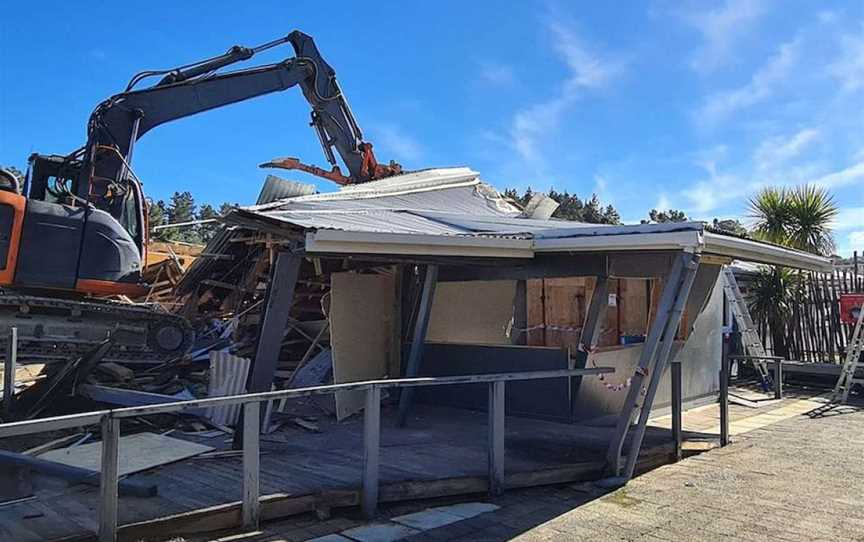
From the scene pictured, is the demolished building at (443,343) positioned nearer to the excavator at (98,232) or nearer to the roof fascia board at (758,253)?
the roof fascia board at (758,253)

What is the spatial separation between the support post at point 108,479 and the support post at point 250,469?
86 cm

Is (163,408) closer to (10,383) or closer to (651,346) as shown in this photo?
(651,346)

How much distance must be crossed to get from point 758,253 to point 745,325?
629 cm

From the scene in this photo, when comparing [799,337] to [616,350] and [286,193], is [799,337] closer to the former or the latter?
[616,350]

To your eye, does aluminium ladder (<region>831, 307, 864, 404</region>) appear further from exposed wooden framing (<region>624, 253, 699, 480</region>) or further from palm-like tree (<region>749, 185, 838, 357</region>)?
exposed wooden framing (<region>624, 253, 699, 480</region>)

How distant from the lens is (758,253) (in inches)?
285

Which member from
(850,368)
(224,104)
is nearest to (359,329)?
(224,104)

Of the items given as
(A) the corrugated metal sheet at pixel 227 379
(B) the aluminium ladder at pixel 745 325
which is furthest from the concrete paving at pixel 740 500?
(B) the aluminium ladder at pixel 745 325

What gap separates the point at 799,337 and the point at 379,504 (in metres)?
11.6

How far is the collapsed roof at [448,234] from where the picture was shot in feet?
18.0

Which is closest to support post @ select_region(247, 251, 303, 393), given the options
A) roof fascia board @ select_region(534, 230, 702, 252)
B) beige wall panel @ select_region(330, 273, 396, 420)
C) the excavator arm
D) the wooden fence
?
beige wall panel @ select_region(330, 273, 396, 420)

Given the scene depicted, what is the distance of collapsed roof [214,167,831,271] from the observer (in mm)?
5488

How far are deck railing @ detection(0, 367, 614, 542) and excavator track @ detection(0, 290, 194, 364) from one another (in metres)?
6.49

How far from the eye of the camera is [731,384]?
1300cm
